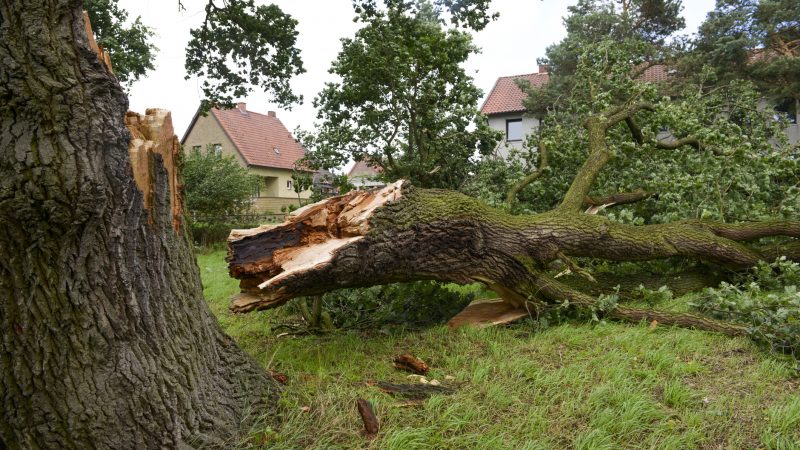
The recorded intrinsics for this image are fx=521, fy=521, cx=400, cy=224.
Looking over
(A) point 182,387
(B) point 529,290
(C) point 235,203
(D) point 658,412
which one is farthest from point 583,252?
(C) point 235,203

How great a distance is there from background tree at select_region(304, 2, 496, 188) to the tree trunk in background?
20.0 feet

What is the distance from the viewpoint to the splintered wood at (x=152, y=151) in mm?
2232

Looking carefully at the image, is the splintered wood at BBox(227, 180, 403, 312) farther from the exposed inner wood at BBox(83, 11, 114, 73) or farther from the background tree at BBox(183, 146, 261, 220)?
the background tree at BBox(183, 146, 261, 220)

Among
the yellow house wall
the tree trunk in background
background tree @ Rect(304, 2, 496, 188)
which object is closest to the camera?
the tree trunk in background

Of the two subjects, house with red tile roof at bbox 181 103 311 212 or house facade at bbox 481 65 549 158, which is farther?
house with red tile roof at bbox 181 103 311 212

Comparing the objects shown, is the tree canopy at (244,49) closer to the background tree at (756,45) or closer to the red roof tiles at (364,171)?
the red roof tiles at (364,171)

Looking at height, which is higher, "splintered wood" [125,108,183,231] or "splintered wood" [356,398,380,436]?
"splintered wood" [125,108,183,231]

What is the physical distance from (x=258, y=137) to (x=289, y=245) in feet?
91.1

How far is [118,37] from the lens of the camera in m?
12.6

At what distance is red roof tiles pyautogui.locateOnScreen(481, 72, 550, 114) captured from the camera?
981 inches

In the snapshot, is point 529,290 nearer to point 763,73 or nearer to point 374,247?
point 374,247

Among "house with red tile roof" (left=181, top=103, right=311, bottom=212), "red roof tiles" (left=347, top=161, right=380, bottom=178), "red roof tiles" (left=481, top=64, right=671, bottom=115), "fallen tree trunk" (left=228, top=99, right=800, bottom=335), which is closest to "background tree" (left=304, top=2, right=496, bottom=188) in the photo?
"red roof tiles" (left=347, top=161, right=380, bottom=178)

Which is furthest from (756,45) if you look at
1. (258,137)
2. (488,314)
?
(258,137)

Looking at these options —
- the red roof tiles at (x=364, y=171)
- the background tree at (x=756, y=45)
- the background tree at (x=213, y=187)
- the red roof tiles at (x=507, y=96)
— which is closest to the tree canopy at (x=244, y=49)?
the red roof tiles at (x=364, y=171)
